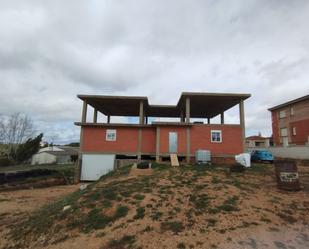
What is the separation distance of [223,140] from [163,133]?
5240mm

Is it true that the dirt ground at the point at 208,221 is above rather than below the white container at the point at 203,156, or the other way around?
below

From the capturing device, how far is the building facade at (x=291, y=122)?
28.3 metres

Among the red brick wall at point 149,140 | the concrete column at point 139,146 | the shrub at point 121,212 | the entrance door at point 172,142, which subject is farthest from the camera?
the red brick wall at point 149,140

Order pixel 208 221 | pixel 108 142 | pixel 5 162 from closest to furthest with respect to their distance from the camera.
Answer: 1. pixel 208 221
2. pixel 108 142
3. pixel 5 162

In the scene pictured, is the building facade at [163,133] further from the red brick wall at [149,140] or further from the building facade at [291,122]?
the building facade at [291,122]

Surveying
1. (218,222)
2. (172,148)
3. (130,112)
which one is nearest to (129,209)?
(218,222)

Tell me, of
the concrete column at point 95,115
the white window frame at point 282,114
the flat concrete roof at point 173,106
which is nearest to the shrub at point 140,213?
the flat concrete roof at point 173,106

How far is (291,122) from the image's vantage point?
101 ft

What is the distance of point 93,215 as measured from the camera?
26.5 ft

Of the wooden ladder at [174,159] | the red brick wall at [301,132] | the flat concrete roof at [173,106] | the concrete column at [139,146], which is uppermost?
the flat concrete roof at [173,106]

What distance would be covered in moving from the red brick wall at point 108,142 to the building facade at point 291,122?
2065 cm

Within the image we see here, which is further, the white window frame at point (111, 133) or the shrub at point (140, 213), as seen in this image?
the white window frame at point (111, 133)

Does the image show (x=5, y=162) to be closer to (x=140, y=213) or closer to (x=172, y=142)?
(x=172, y=142)

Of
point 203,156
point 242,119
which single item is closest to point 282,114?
point 242,119
